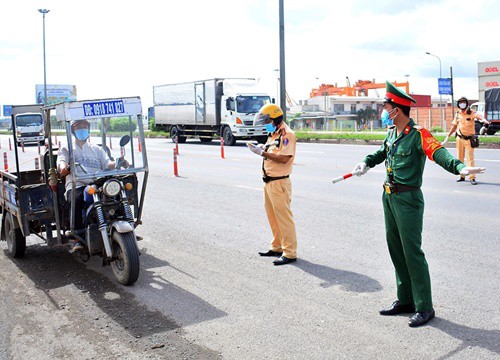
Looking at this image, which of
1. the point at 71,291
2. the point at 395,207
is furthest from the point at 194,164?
the point at 395,207

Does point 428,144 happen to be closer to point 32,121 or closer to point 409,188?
point 409,188

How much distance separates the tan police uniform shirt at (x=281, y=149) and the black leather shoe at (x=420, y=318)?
8.41ft

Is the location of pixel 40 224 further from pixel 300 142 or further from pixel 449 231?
pixel 300 142

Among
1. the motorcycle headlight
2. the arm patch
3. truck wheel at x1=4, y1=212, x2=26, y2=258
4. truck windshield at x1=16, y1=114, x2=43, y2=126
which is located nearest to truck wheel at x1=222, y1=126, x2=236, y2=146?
truck windshield at x1=16, y1=114, x2=43, y2=126

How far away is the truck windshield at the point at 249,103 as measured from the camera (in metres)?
31.5

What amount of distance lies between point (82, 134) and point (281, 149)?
2191 millimetres

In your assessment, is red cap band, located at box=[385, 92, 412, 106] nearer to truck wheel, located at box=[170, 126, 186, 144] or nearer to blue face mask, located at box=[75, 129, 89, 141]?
blue face mask, located at box=[75, 129, 89, 141]

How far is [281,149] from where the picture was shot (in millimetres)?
6906

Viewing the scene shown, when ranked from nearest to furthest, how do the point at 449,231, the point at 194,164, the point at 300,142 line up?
the point at 449,231 < the point at 194,164 < the point at 300,142

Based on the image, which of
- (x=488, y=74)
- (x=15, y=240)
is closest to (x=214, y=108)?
(x=15, y=240)

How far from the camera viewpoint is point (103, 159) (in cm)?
683

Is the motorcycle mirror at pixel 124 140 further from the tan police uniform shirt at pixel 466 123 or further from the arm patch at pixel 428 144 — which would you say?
the tan police uniform shirt at pixel 466 123

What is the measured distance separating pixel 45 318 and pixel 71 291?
78 cm

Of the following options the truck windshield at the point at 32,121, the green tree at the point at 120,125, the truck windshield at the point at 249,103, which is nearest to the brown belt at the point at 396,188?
the green tree at the point at 120,125
